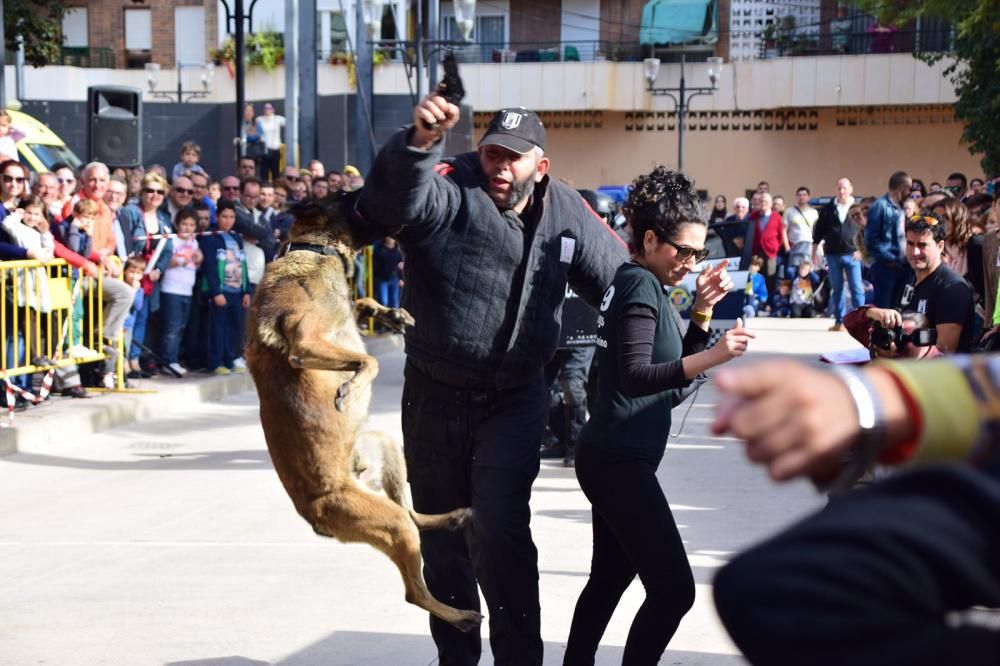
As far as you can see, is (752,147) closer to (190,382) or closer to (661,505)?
(190,382)

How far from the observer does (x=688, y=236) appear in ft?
14.5

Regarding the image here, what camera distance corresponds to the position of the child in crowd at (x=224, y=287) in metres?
12.8

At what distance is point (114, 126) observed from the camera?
1697 cm

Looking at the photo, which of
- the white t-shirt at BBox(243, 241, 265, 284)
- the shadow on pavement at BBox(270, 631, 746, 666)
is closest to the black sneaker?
the shadow on pavement at BBox(270, 631, 746, 666)

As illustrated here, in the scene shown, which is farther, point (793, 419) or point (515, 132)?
point (515, 132)

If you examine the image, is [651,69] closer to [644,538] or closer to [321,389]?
[321,389]

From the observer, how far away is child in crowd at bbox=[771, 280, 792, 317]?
69.6 feet

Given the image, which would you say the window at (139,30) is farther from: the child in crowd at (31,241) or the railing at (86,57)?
the child in crowd at (31,241)

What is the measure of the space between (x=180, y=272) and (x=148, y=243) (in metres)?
0.40

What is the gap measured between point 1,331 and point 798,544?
31.4 feet

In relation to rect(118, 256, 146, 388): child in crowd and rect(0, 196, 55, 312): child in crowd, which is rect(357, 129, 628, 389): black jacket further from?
rect(118, 256, 146, 388): child in crowd

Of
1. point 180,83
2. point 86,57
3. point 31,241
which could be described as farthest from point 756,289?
point 86,57

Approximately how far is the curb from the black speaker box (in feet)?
17.4

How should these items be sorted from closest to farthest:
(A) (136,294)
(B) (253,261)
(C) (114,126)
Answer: (A) (136,294) < (B) (253,261) < (C) (114,126)
